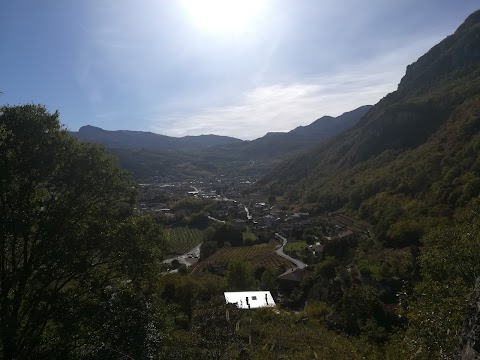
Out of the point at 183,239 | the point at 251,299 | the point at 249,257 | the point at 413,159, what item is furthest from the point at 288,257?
the point at 413,159

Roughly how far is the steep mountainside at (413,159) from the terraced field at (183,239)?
31.5 metres

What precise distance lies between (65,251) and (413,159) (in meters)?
84.7

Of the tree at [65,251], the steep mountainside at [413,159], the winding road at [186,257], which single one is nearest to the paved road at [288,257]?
the steep mountainside at [413,159]

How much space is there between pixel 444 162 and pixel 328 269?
130 feet

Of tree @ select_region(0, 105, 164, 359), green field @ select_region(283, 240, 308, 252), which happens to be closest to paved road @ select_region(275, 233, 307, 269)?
green field @ select_region(283, 240, 308, 252)

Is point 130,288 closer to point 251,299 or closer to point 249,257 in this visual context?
point 251,299

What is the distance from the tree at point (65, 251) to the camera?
325 inches

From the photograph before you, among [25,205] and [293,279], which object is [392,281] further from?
[25,205]

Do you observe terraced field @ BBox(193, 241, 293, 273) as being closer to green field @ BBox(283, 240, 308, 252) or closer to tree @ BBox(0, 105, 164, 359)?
green field @ BBox(283, 240, 308, 252)

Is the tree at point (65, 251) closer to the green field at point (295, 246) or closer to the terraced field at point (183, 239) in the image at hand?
the green field at point (295, 246)

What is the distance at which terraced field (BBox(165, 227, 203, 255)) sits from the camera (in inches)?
2814

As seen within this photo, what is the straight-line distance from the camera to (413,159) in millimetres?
81688

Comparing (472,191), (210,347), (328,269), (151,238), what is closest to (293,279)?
(328,269)

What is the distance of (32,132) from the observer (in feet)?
29.6
